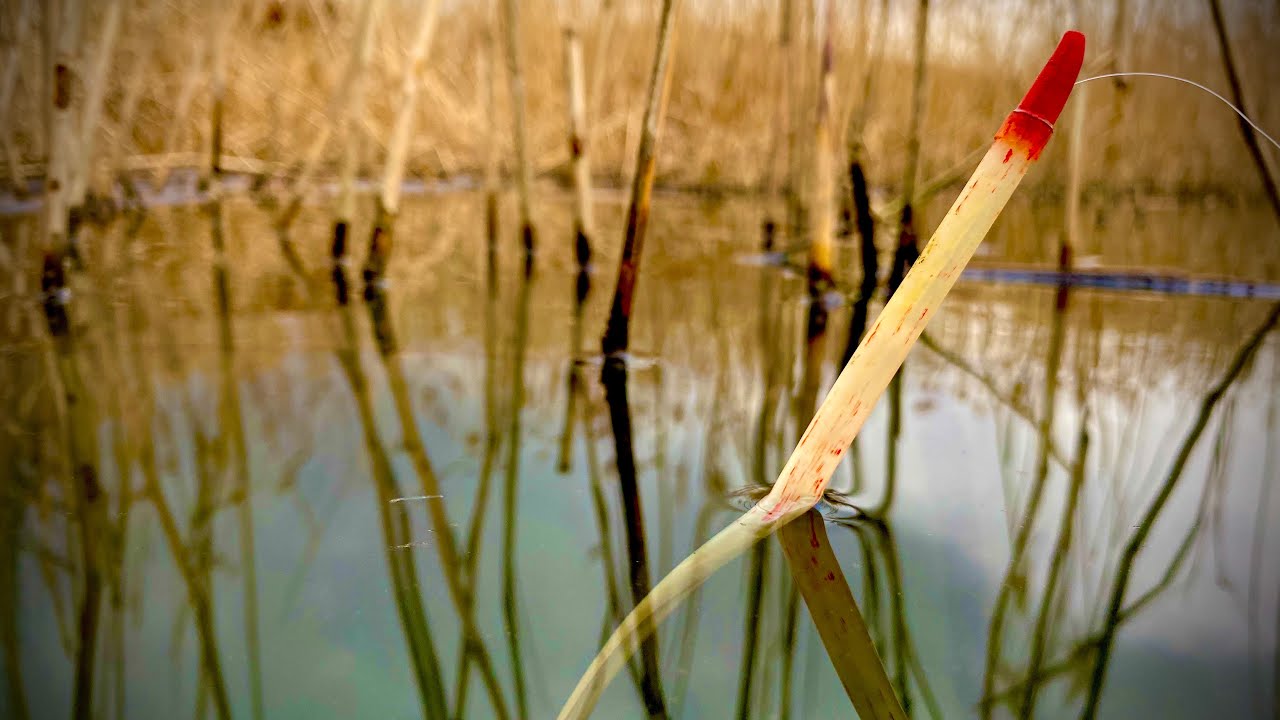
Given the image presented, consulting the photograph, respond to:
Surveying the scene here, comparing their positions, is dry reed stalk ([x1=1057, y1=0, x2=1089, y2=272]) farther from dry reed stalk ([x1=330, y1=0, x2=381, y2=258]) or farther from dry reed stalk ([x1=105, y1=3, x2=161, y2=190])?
→ dry reed stalk ([x1=105, y1=3, x2=161, y2=190])

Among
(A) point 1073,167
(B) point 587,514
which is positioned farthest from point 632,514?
(A) point 1073,167

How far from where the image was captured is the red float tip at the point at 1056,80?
23.1 inches

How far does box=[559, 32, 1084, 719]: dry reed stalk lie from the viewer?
590mm

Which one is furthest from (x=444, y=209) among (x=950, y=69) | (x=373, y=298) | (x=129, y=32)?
(x=950, y=69)

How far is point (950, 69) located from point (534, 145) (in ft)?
7.32

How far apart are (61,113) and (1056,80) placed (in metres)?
1.81

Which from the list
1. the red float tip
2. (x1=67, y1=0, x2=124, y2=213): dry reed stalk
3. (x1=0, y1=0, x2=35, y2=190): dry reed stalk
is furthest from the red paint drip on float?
(x1=0, y1=0, x2=35, y2=190): dry reed stalk

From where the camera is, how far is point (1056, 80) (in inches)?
23.3

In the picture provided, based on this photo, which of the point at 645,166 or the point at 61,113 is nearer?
the point at 645,166

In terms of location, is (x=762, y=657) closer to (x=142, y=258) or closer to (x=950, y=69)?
(x=142, y=258)

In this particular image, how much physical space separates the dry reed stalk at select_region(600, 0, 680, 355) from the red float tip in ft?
1.89

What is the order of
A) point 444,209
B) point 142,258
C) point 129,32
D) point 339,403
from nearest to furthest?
1. point 339,403
2. point 142,258
3. point 129,32
4. point 444,209

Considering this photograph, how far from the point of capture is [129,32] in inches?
153

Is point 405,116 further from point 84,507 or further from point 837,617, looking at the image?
point 837,617
